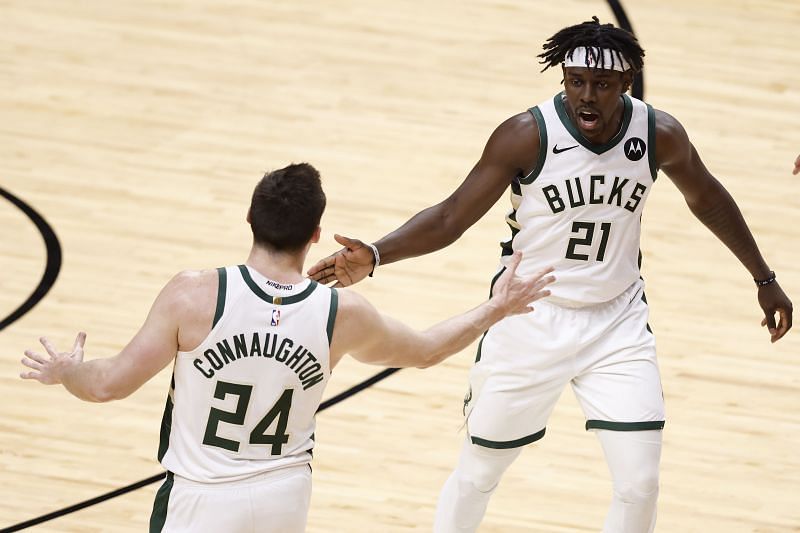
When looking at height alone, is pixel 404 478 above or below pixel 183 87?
below

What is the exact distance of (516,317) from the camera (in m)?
5.41

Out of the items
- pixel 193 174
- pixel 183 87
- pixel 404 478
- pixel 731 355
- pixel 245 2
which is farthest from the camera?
pixel 245 2

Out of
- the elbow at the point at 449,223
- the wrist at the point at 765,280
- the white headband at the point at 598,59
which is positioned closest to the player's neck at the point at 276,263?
the elbow at the point at 449,223

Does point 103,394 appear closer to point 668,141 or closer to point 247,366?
point 247,366

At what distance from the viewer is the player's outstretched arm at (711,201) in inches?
211

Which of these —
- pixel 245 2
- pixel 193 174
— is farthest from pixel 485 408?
pixel 245 2

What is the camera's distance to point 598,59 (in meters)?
5.16

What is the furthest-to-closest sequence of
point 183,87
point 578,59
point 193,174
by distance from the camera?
point 183,87 → point 193,174 → point 578,59

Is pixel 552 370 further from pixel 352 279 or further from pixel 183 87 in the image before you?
pixel 183 87

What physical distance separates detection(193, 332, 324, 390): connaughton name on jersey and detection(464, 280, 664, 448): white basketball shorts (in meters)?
1.39

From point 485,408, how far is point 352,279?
674mm

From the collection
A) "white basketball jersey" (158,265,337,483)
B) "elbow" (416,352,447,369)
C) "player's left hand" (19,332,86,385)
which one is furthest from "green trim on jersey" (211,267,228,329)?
"elbow" (416,352,447,369)

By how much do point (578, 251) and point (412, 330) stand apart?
105 cm

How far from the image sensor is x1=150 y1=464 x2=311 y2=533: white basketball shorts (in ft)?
13.8
